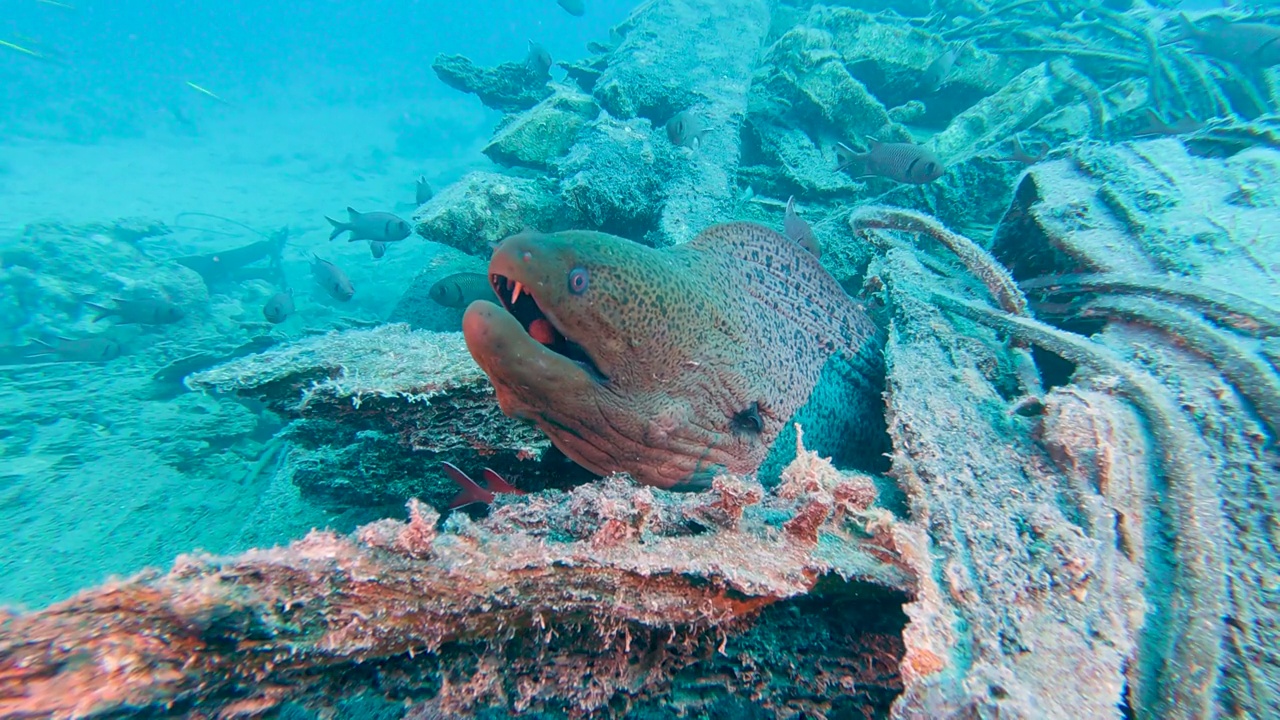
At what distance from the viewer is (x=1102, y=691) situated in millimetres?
1062

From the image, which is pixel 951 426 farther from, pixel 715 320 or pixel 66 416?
pixel 66 416

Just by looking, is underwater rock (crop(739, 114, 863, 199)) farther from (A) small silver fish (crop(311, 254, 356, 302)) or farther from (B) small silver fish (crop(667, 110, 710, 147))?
(A) small silver fish (crop(311, 254, 356, 302))

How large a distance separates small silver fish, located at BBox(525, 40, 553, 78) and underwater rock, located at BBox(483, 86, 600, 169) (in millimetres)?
2598

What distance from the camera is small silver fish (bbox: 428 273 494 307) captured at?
541cm

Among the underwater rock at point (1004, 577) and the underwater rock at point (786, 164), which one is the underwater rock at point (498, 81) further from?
the underwater rock at point (1004, 577)

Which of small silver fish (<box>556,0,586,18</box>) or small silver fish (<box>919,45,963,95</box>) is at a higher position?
small silver fish (<box>556,0,586,18</box>)

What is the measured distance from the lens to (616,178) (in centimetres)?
513

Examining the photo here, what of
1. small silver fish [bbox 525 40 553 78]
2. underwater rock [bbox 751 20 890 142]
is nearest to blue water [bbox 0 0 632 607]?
small silver fish [bbox 525 40 553 78]

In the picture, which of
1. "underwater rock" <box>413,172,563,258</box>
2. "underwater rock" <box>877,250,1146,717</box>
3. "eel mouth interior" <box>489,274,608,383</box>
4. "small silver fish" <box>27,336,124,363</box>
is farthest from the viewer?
"small silver fish" <box>27,336,124,363</box>

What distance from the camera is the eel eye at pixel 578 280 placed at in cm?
195

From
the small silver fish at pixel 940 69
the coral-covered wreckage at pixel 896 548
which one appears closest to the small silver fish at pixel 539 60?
the small silver fish at pixel 940 69

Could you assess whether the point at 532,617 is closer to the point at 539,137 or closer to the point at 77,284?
the point at 539,137

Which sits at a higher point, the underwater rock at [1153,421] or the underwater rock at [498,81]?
the underwater rock at [498,81]

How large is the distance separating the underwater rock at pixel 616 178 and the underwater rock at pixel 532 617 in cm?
398
